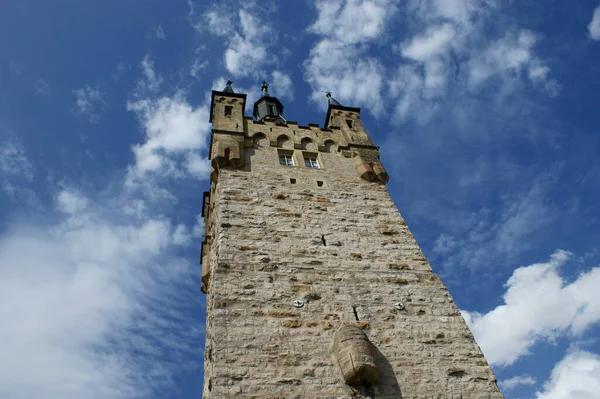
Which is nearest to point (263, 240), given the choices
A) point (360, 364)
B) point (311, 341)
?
point (311, 341)

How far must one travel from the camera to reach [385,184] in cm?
1165

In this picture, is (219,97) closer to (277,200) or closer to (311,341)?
(277,200)

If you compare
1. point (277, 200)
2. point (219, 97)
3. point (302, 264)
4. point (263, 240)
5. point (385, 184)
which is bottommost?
point (302, 264)

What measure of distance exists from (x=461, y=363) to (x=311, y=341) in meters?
2.25

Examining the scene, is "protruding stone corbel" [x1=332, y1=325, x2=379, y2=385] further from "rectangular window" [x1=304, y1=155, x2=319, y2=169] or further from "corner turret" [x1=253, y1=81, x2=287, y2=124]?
"corner turret" [x1=253, y1=81, x2=287, y2=124]

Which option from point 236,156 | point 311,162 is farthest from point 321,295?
point 311,162

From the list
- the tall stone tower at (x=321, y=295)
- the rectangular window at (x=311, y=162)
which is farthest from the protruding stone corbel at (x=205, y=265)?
the rectangular window at (x=311, y=162)

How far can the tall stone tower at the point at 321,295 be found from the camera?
646 centimetres

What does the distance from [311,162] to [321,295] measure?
5248 millimetres

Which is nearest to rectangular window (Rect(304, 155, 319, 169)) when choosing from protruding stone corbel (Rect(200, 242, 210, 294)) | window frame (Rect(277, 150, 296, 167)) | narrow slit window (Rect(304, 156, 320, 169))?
narrow slit window (Rect(304, 156, 320, 169))

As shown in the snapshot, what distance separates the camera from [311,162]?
40.7 ft

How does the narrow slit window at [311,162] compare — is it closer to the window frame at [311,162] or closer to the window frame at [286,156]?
the window frame at [311,162]

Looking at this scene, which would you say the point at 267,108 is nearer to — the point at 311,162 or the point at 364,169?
the point at 311,162

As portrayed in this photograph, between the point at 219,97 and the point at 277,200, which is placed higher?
the point at 219,97
